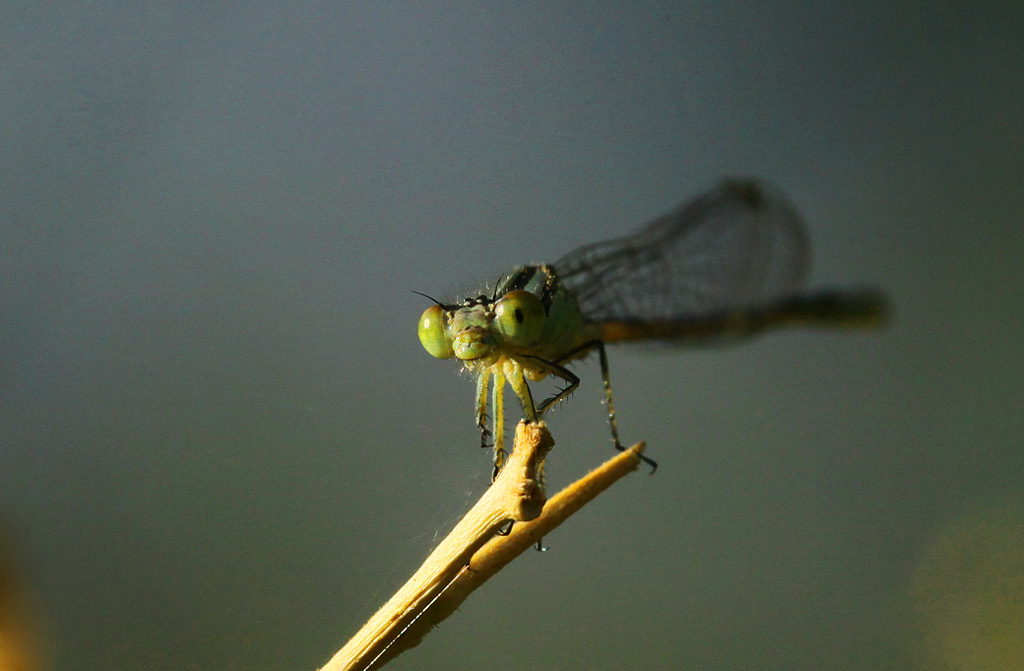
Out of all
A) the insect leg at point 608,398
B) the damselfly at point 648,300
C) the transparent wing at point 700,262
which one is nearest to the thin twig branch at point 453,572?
the damselfly at point 648,300

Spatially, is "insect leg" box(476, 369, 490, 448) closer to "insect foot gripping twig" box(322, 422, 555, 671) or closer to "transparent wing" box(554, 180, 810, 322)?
"transparent wing" box(554, 180, 810, 322)

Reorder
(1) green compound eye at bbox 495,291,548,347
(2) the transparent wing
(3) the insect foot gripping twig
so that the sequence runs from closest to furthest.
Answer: (3) the insect foot gripping twig → (1) green compound eye at bbox 495,291,548,347 → (2) the transparent wing

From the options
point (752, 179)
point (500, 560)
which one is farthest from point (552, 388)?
point (752, 179)

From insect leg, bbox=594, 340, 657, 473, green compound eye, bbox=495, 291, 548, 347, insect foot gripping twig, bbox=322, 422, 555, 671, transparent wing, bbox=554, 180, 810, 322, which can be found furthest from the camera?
transparent wing, bbox=554, 180, 810, 322

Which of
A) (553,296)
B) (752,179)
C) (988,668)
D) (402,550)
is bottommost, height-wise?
(988,668)

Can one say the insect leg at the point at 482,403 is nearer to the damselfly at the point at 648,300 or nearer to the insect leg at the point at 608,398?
the damselfly at the point at 648,300

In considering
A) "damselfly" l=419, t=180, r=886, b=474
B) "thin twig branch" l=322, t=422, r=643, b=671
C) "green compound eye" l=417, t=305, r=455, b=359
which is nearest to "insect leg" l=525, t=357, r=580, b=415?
"damselfly" l=419, t=180, r=886, b=474

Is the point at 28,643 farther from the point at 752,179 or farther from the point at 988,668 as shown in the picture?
the point at 752,179

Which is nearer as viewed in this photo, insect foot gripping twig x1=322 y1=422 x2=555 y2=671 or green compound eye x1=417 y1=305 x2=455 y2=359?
insect foot gripping twig x1=322 y1=422 x2=555 y2=671
